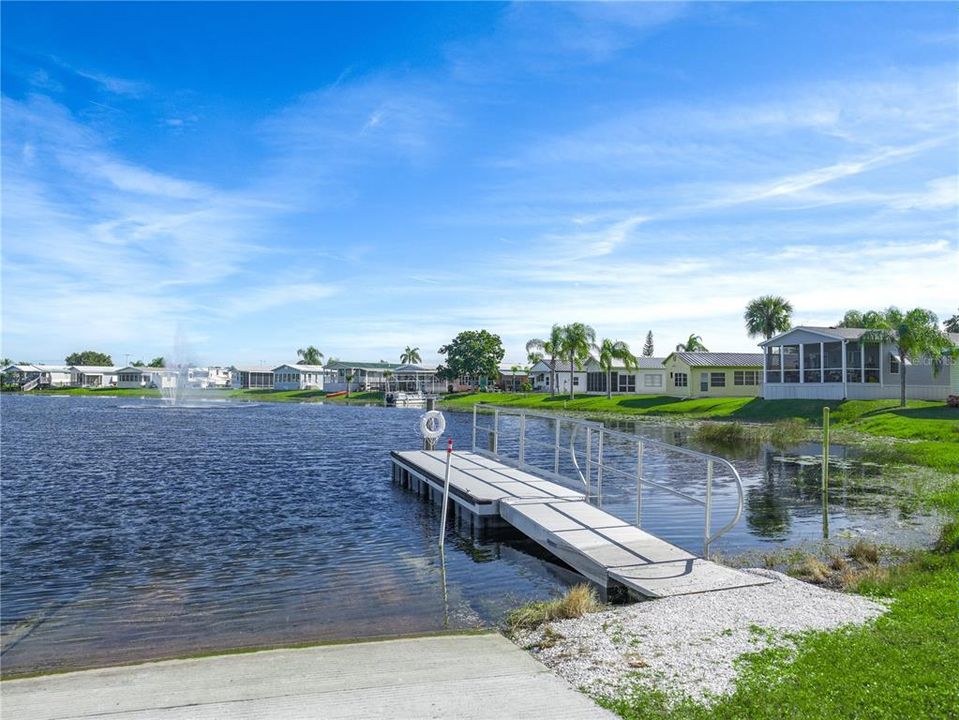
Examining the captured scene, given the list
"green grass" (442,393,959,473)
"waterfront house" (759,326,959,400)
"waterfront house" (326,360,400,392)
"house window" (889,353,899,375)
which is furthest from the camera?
"waterfront house" (326,360,400,392)

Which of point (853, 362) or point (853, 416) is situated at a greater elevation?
point (853, 362)

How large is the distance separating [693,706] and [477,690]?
186cm

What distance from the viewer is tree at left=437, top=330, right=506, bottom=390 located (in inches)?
4141

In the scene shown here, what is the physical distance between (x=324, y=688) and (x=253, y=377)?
433ft

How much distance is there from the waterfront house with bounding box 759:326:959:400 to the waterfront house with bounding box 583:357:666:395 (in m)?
25.3

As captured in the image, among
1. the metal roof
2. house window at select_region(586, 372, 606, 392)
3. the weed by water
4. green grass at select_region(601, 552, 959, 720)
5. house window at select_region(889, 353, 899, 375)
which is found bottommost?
the weed by water

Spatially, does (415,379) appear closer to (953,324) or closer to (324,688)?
(953,324)

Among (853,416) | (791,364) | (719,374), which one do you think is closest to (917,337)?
(853,416)

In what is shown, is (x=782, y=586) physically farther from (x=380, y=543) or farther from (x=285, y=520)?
(x=285, y=520)

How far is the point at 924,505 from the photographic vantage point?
18.0 meters

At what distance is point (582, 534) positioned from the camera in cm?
1269

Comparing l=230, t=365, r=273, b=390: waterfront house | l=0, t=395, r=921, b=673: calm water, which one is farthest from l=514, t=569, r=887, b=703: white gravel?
l=230, t=365, r=273, b=390: waterfront house

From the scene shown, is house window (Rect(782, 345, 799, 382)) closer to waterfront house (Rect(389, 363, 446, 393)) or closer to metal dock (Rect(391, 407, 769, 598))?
metal dock (Rect(391, 407, 769, 598))

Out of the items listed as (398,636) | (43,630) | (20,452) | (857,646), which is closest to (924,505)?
(857,646)
